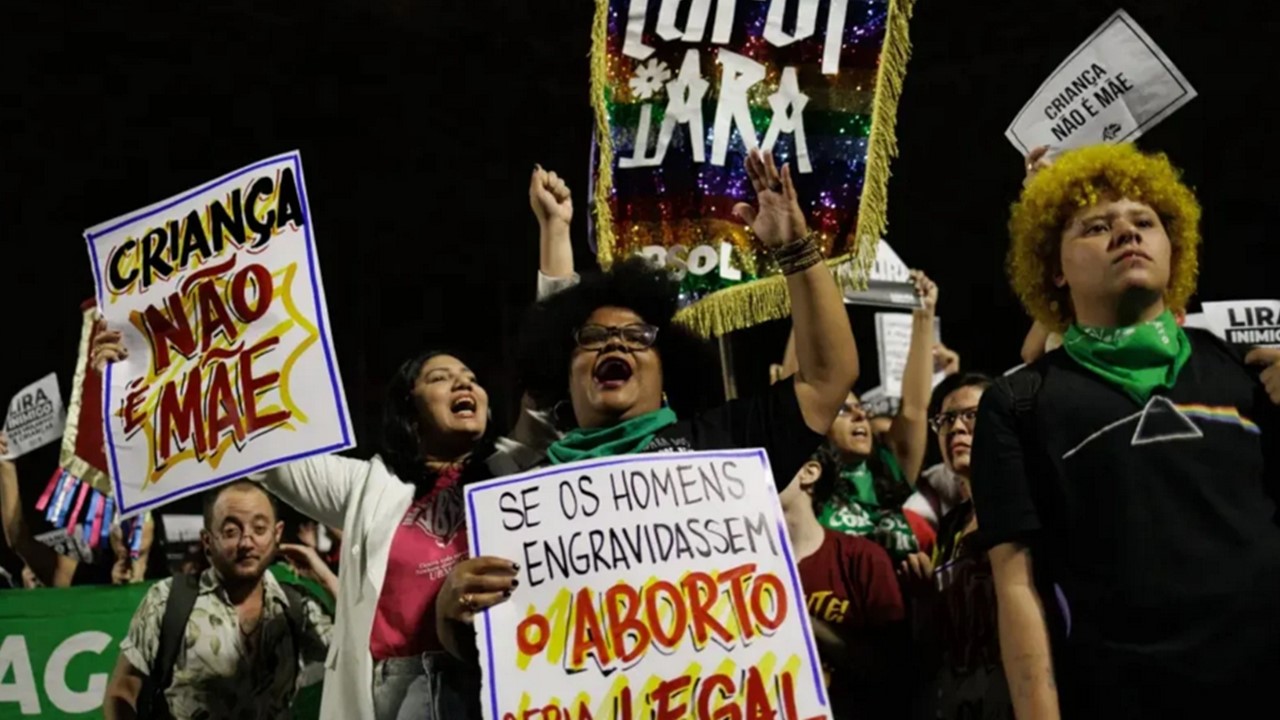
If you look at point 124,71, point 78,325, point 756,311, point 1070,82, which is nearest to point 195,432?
point 756,311

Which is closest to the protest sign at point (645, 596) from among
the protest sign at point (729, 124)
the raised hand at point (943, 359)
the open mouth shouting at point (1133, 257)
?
the open mouth shouting at point (1133, 257)

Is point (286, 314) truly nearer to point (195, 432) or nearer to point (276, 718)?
point (195, 432)

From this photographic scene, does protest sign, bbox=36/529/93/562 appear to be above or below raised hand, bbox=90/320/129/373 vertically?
above

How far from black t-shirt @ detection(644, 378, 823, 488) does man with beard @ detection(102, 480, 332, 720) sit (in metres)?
1.75

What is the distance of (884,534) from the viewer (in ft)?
12.1

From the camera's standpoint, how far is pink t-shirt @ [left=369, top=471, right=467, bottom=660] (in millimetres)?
2816

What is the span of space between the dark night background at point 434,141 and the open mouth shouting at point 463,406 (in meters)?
5.54

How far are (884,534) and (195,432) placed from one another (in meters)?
1.75

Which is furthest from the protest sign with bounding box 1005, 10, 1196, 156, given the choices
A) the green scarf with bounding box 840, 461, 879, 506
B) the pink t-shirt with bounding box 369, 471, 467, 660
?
the pink t-shirt with bounding box 369, 471, 467, 660

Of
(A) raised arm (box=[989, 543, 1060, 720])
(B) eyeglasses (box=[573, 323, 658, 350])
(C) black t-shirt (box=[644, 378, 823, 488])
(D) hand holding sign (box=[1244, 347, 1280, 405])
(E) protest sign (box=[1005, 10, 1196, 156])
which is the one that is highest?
(E) protest sign (box=[1005, 10, 1196, 156])

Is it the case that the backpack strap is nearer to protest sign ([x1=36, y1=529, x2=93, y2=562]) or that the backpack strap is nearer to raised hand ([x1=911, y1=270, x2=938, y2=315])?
raised hand ([x1=911, y1=270, x2=938, y2=315])

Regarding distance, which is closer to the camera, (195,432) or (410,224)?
(195,432)

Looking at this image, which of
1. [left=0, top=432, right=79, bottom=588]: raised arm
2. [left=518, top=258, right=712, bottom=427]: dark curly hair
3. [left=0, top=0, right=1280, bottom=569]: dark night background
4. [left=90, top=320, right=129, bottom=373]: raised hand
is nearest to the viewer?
[left=518, top=258, right=712, bottom=427]: dark curly hair

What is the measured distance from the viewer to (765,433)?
8.32 ft
